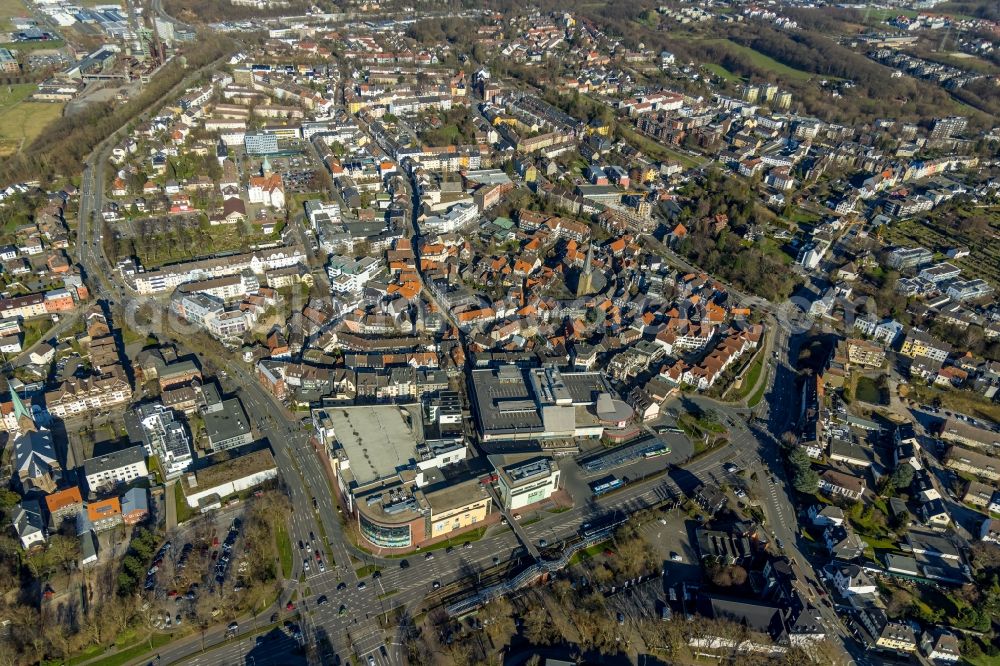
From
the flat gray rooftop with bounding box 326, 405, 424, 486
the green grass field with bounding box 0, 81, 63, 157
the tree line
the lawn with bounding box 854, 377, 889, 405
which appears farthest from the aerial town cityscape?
the green grass field with bounding box 0, 81, 63, 157

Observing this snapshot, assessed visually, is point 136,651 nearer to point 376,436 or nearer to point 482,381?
point 376,436

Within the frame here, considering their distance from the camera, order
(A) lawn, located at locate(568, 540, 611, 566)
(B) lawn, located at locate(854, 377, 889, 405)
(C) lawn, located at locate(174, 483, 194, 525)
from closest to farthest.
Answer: (A) lawn, located at locate(568, 540, 611, 566) < (C) lawn, located at locate(174, 483, 194, 525) < (B) lawn, located at locate(854, 377, 889, 405)

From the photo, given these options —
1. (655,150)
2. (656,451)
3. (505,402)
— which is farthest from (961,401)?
(655,150)

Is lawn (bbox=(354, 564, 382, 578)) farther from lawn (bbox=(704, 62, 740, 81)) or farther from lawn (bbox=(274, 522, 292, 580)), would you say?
lawn (bbox=(704, 62, 740, 81))

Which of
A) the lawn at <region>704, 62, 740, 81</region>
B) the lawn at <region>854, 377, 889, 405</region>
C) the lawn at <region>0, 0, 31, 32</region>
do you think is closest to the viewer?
the lawn at <region>854, 377, 889, 405</region>

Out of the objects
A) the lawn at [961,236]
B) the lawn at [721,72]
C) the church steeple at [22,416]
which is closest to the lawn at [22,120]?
the church steeple at [22,416]

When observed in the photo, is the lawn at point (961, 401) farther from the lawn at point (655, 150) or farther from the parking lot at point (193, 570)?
the parking lot at point (193, 570)

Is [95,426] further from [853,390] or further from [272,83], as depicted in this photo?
[272,83]
